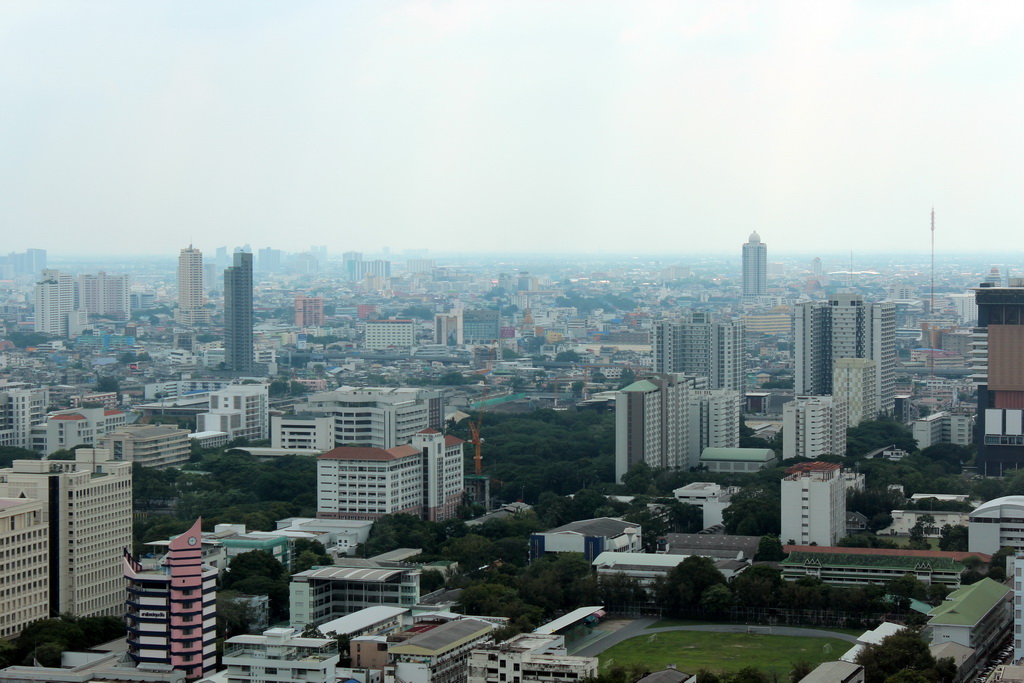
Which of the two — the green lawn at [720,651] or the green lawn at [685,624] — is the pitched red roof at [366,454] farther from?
the green lawn at [720,651]

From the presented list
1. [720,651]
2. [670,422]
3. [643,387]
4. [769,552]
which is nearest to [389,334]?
[670,422]

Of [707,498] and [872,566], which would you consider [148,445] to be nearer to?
[707,498]

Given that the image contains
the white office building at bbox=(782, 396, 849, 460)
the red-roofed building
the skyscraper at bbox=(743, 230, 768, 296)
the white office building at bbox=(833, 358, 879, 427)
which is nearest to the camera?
the red-roofed building

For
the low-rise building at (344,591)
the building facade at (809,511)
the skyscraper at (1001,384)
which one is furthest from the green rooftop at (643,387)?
the low-rise building at (344,591)

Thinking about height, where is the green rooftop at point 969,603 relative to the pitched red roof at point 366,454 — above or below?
below

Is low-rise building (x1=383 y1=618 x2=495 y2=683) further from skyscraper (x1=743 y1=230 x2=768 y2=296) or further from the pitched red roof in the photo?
skyscraper (x1=743 y1=230 x2=768 y2=296)

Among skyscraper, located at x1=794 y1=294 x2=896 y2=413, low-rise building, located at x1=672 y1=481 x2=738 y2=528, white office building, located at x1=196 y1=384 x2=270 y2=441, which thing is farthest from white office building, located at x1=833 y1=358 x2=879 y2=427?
white office building, located at x1=196 y1=384 x2=270 y2=441
